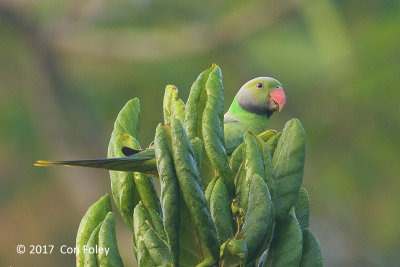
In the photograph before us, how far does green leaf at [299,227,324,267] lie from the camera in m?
0.88

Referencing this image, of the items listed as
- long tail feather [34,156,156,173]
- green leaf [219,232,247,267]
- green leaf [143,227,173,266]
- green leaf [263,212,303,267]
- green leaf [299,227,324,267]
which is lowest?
green leaf [299,227,324,267]

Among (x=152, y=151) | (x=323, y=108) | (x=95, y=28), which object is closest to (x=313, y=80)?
(x=323, y=108)

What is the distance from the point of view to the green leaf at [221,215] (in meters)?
0.83

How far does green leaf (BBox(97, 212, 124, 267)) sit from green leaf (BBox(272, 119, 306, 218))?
0.75ft

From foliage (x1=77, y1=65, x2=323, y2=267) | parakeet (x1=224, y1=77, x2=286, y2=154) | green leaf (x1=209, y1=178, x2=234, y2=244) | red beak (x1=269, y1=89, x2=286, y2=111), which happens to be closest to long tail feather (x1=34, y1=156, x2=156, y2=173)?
foliage (x1=77, y1=65, x2=323, y2=267)

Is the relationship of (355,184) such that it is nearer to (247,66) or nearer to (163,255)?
(247,66)

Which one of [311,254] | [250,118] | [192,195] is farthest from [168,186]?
[250,118]

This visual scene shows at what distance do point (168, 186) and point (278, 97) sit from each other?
148cm

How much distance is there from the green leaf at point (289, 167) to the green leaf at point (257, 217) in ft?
0.17

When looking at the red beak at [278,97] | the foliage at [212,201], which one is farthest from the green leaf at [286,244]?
the red beak at [278,97]

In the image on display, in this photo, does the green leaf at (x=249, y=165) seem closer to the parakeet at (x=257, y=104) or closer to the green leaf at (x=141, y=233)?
the green leaf at (x=141, y=233)

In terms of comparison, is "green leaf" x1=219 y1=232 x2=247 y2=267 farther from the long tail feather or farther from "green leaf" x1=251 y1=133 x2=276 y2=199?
the long tail feather

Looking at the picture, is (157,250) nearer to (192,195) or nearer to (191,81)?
(192,195)

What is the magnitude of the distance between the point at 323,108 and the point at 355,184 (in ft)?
2.33
